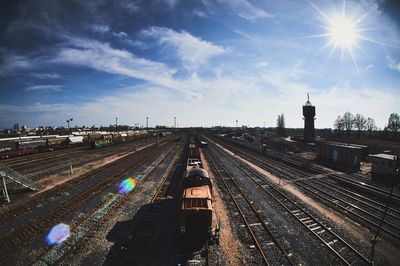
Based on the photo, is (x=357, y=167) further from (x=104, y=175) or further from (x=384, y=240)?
(x=104, y=175)

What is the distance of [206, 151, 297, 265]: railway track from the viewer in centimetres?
1067

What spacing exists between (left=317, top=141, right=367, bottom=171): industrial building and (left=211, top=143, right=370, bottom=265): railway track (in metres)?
20.9

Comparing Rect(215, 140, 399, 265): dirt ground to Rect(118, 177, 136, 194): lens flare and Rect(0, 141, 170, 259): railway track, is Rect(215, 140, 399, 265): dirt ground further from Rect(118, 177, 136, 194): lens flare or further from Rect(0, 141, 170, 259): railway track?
Rect(0, 141, 170, 259): railway track

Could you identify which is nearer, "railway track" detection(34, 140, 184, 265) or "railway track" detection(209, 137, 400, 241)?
"railway track" detection(34, 140, 184, 265)

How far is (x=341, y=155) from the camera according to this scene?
1543 inches

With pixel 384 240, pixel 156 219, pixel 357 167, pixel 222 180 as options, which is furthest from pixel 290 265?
pixel 357 167

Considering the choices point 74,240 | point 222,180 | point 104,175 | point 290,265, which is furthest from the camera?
point 104,175

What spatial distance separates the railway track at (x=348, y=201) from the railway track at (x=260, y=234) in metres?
6.92

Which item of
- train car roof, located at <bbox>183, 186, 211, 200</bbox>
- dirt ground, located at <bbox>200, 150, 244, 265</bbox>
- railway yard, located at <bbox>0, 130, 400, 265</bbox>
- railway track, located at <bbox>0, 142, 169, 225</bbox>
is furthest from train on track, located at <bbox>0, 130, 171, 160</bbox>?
dirt ground, located at <bbox>200, 150, 244, 265</bbox>

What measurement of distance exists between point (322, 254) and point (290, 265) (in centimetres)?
228

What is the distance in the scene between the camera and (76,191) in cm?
2136

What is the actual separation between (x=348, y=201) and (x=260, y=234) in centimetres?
1124

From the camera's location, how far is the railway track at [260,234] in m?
10.7

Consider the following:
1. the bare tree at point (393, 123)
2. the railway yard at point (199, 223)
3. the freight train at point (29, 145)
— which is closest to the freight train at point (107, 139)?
the freight train at point (29, 145)
